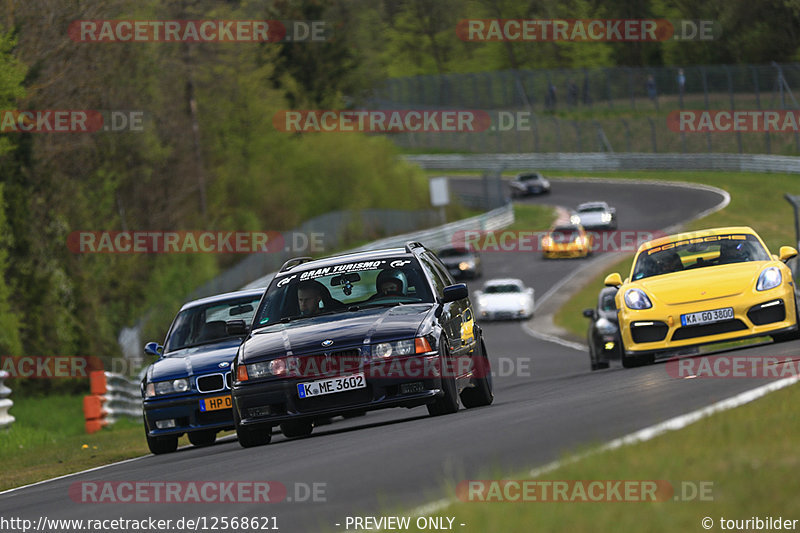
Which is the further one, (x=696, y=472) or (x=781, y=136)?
(x=781, y=136)

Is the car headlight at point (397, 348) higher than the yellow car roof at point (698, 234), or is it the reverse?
the yellow car roof at point (698, 234)

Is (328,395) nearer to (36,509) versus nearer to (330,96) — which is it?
(36,509)

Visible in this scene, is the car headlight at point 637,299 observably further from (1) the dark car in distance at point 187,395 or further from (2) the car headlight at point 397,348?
(2) the car headlight at point 397,348

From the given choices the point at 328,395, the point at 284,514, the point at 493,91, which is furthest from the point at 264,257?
the point at 493,91

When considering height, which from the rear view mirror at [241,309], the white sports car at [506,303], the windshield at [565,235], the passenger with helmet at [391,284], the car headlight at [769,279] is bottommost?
the white sports car at [506,303]

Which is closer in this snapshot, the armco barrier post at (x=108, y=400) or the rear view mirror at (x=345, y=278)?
the rear view mirror at (x=345, y=278)

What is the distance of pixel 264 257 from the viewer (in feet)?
146

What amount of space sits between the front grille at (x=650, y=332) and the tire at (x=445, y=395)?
Answer: 4038mm

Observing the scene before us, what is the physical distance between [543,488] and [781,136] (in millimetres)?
59053

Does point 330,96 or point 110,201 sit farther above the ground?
point 330,96

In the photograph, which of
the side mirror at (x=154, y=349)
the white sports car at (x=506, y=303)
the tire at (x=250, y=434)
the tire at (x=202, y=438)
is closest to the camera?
the tire at (x=250, y=434)

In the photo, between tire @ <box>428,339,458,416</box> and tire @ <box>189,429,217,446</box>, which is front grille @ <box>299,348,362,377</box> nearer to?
tire @ <box>428,339,458,416</box>

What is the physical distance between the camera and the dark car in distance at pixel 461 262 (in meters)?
49.0

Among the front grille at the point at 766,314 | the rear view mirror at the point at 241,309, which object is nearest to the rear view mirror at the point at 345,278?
the rear view mirror at the point at 241,309
